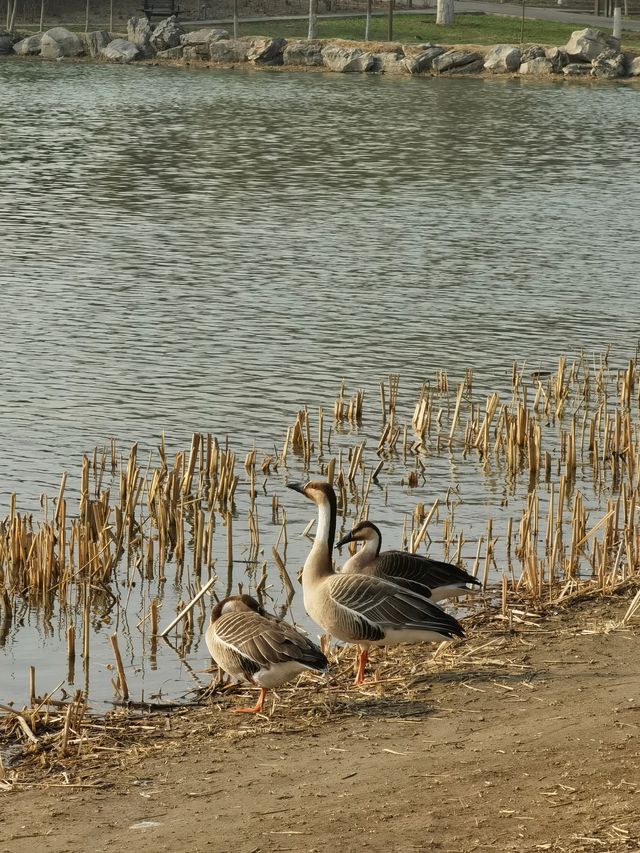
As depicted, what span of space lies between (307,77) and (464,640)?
7677 cm

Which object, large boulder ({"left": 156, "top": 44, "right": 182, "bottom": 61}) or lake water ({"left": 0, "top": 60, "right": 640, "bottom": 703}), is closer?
lake water ({"left": 0, "top": 60, "right": 640, "bottom": 703})

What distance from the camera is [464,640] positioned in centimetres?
1077

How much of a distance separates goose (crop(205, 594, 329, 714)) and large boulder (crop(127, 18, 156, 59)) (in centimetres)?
8554

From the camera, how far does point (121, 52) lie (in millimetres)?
89688

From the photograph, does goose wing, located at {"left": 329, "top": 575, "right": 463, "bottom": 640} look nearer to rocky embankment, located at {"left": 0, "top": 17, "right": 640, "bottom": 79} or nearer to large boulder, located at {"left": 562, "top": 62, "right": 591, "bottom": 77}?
rocky embankment, located at {"left": 0, "top": 17, "right": 640, "bottom": 79}

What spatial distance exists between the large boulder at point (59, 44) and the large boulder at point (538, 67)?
29.5m

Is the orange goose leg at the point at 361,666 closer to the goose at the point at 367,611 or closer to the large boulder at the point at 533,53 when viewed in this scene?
the goose at the point at 367,611

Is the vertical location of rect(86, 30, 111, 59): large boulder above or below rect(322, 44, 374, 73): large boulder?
above

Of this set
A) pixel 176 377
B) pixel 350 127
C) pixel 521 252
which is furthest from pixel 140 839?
pixel 350 127

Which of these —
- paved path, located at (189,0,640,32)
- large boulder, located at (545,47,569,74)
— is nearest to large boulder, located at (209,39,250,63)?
paved path, located at (189,0,640,32)

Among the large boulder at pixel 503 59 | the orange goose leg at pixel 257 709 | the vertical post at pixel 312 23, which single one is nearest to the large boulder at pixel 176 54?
the vertical post at pixel 312 23

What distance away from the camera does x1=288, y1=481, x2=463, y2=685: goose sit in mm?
9742

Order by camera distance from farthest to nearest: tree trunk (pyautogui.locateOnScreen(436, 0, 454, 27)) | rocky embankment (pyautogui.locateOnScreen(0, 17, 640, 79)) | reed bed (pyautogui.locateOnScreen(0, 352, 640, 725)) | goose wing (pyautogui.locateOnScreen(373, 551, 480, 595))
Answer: tree trunk (pyautogui.locateOnScreen(436, 0, 454, 27)), rocky embankment (pyautogui.locateOnScreen(0, 17, 640, 79)), reed bed (pyautogui.locateOnScreen(0, 352, 640, 725)), goose wing (pyautogui.locateOnScreen(373, 551, 480, 595))

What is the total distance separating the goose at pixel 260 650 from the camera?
9.15m
